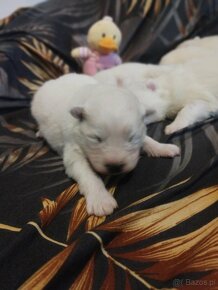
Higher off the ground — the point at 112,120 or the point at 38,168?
the point at 112,120

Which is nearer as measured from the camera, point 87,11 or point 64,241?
point 64,241

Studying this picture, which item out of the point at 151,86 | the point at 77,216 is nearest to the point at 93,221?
the point at 77,216

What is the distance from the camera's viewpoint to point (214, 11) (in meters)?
2.18

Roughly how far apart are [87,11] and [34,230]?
1565 mm

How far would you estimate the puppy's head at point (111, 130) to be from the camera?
1.14m

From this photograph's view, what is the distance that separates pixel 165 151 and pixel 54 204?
1.35ft

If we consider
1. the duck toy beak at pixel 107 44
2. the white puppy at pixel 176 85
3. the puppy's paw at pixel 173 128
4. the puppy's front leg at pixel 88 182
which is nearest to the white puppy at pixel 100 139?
the puppy's front leg at pixel 88 182

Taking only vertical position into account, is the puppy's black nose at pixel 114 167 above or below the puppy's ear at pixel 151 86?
above

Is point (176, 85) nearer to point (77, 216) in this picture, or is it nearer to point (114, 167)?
point (114, 167)

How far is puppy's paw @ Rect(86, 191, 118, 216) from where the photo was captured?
1.08 metres

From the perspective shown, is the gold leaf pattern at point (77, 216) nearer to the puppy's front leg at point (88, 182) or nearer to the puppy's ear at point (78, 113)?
the puppy's front leg at point (88, 182)

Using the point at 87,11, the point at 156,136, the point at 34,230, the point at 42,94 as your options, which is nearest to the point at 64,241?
the point at 34,230

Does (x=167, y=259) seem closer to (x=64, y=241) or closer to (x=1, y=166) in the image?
(x=64, y=241)

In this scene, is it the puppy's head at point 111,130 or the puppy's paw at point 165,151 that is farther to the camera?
the puppy's paw at point 165,151
